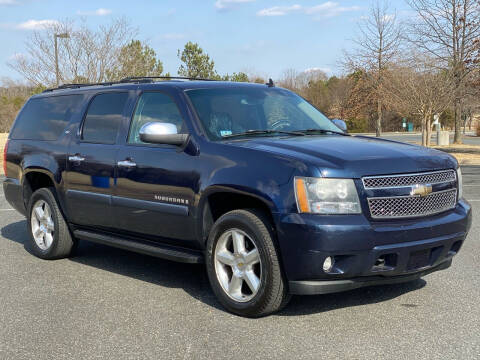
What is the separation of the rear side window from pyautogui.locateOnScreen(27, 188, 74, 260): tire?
672 millimetres

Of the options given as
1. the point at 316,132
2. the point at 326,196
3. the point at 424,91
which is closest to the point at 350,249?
the point at 326,196

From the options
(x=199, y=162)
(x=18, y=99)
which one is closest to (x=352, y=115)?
(x=18, y=99)

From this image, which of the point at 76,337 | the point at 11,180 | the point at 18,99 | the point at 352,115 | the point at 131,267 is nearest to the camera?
the point at 76,337

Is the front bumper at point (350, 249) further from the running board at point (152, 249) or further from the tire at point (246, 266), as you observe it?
the running board at point (152, 249)

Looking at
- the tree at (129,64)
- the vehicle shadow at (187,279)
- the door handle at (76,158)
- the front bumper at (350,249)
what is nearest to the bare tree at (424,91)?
the tree at (129,64)

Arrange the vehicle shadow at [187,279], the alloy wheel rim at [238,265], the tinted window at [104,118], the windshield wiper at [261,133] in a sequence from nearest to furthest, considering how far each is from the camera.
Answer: the alloy wheel rim at [238,265], the vehicle shadow at [187,279], the windshield wiper at [261,133], the tinted window at [104,118]

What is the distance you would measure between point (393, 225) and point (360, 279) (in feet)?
1.48

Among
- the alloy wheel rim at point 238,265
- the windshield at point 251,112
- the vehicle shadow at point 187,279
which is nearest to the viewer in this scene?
the alloy wheel rim at point 238,265

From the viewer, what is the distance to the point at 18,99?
2372 inches

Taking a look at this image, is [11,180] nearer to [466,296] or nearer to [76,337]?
[76,337]

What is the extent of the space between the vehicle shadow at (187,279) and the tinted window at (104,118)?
4.53 feet

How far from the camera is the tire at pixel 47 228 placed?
22.5ft

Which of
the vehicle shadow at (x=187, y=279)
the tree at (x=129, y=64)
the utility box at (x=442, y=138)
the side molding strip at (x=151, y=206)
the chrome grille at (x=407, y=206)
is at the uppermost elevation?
the tree at (x=129, y=64)

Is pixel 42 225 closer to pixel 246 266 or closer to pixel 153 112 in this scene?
pixel 153 112
